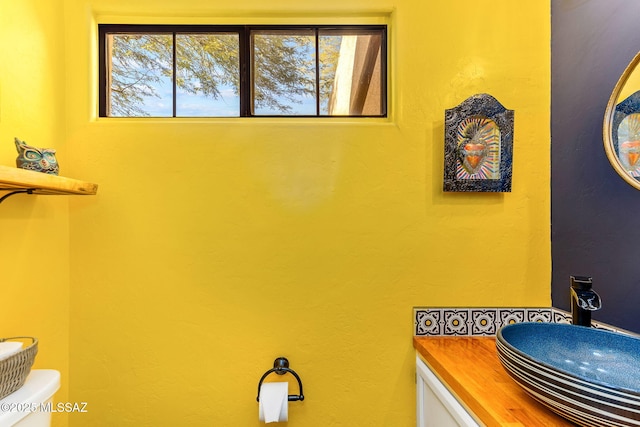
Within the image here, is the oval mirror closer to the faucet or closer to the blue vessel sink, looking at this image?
the faucet

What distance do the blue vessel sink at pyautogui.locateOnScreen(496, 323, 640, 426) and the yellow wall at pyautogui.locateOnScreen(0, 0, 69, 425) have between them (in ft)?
5.37

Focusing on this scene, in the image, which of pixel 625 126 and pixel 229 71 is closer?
pixel 625 126

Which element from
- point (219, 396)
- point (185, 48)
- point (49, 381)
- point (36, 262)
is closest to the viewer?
point (49, 381)

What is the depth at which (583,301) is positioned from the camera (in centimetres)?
105

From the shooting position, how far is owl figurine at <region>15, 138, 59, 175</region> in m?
0.98

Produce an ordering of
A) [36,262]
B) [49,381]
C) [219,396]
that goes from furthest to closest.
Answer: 1. [219,396]
2. [36,262]
3. [49,381]

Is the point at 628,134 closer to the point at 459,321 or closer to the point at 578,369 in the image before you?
the point at 578,369

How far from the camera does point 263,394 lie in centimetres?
121

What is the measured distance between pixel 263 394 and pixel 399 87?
140 centimetres

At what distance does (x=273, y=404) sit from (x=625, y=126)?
1.64m

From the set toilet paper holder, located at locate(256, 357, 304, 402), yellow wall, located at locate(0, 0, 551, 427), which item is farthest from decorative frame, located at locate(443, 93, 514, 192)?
toilet paper holder, located at locate(256, 357, 304, 402)

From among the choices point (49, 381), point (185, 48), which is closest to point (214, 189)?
point (185, 48)

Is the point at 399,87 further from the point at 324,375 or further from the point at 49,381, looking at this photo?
the point at 49,381

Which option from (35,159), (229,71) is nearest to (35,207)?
(35,159)
